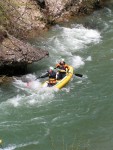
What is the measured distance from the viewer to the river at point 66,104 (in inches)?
464

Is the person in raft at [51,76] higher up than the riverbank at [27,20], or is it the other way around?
the riverbank at [27,20]

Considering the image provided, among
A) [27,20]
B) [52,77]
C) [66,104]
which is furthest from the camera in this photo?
[27,20]

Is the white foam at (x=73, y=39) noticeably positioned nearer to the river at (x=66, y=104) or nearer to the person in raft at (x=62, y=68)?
the river at (x=66, y=104)

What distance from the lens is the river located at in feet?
38.7

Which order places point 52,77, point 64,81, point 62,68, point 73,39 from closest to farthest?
point 64,81, point 52,77, point 62,68, point 73,39

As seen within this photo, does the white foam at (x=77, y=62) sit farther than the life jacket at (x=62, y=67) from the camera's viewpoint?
Yes

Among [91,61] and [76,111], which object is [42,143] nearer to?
[76,111]

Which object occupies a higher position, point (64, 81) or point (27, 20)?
point (27, 20)

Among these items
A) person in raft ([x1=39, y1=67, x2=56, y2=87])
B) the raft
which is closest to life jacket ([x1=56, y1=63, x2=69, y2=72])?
the raft

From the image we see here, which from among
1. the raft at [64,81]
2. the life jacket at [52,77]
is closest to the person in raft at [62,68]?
the raft at [64,81]

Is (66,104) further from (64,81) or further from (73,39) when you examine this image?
(73,39)

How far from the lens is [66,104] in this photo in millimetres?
14047

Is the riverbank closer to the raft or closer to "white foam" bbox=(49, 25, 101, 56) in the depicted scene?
"white foam" bbox=(49, 25, 101, 56)

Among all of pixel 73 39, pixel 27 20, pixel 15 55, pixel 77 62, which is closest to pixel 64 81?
pixel 77 62
